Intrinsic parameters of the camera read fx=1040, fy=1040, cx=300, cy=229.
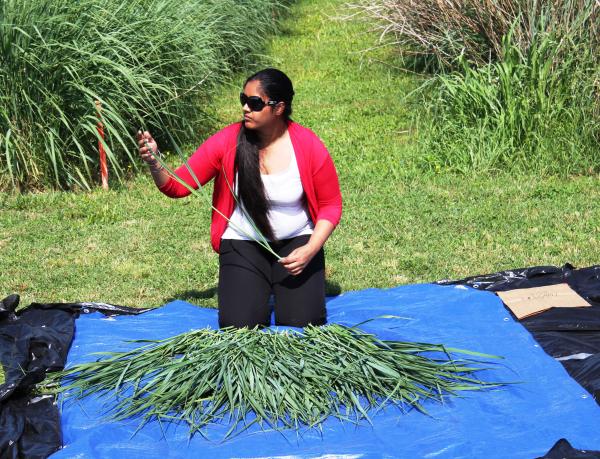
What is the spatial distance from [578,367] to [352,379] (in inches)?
41.0

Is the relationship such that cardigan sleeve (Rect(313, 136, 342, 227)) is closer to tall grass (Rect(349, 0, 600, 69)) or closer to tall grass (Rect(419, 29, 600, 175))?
tall grass (Rect(419, 29, 600, 175))

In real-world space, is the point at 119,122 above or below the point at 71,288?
above

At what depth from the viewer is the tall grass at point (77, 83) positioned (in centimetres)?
766

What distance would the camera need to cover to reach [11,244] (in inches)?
268

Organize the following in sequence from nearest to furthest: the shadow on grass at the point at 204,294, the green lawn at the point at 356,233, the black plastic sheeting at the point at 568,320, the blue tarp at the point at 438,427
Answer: the blue tarp at the point at 438,427 < the black plastic sheeting at the point at 568,320 < the shadow on grass at the point at 204,294 < the green lawn at the point at 356,233

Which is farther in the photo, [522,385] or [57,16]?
[57,16]

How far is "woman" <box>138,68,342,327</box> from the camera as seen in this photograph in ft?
15.9

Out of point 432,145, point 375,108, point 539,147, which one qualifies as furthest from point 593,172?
point 375,108

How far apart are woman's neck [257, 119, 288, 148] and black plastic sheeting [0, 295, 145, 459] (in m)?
1.17

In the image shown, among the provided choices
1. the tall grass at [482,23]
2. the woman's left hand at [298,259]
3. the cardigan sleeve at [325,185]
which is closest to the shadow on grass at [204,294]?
the cardigan sleeve at [325,185]

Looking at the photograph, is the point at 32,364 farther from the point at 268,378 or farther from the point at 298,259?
the point at 298,259

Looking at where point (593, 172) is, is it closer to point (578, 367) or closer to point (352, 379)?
point (578, 367)

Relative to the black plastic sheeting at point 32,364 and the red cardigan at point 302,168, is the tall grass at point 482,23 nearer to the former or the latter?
the red cardigan at point 302,168

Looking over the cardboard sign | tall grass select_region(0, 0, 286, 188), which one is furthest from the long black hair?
tall grass select_region(0, 0, 286, 188)
